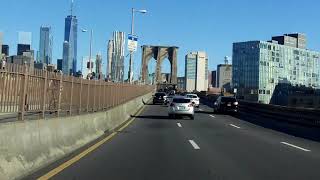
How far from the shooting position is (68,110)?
1809 centimetres

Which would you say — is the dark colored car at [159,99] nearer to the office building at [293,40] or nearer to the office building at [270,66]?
the office building at [270,66]

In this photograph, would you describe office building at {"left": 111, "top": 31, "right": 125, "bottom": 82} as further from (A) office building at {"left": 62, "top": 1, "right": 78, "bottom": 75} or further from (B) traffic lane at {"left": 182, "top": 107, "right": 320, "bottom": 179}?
(B) traffic lane at {"left": 182, "top": 107, "right": 320, "bottom": 179}

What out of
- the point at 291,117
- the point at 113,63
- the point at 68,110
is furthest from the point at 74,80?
the point at 113,63

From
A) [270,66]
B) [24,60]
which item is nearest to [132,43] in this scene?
[24,60]

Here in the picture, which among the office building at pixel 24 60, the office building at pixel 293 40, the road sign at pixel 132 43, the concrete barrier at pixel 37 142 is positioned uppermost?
the office building at pixel 293 40

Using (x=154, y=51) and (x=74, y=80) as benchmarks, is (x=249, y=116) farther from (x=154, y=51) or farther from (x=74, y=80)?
(x=154, y=51)

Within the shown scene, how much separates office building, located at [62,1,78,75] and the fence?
54.5 m

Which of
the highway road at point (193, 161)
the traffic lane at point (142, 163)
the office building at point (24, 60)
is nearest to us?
the traffic lane at point (142, 163)

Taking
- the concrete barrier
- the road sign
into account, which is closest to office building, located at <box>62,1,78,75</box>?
the road sign

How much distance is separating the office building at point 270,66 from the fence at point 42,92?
89.8 metres

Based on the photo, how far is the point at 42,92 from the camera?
1403 centimetres

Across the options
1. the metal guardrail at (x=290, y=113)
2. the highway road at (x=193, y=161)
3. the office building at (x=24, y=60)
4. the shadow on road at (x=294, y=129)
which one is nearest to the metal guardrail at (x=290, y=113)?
the metal guardrail at (x=290, y=113)

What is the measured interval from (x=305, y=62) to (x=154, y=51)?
3155 inches

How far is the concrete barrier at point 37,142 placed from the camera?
958 centimetres
